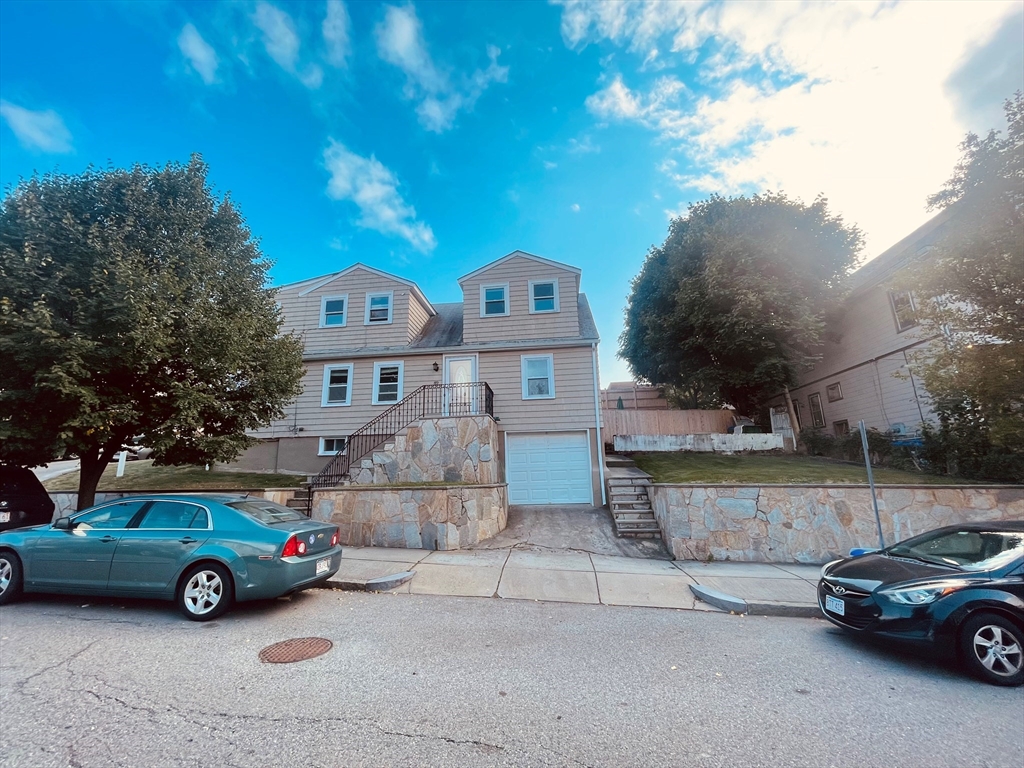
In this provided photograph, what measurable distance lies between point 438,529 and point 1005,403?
11.5m

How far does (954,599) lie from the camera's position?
423cm

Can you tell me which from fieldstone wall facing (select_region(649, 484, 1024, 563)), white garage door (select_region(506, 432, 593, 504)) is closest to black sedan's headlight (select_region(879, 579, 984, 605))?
fieldstone wall facing (select_region(649, 484, 1024, 563))

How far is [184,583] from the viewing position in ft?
16.8

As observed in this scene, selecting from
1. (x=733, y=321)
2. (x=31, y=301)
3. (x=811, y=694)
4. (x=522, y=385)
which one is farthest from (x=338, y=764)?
(x=733, y=321)

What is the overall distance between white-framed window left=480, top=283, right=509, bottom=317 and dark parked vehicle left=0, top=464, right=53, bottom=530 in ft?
37.3

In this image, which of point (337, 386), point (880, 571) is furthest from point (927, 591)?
point (337, 386)

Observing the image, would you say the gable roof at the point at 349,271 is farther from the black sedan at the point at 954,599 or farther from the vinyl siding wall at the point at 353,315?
the black sedan at the point at 954,599

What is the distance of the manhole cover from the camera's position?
13.2 ft

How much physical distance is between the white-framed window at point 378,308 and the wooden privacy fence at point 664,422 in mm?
8973

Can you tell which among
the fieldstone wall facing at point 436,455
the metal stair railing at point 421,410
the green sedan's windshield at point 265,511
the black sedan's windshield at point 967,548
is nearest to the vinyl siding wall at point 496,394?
the metal stair railing at point 421,410

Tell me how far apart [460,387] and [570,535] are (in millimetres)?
6110

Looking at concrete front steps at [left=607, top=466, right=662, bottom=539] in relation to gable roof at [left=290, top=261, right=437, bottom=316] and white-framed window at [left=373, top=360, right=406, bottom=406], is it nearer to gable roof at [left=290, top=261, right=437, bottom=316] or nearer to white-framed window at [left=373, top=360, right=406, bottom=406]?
white-framed window at [left=373, top=360, right=406, bottom=406]

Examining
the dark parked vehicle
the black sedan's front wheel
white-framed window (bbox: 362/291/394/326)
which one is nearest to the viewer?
the black sedan's front wheel

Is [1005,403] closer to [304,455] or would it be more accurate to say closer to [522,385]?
[522,385]
